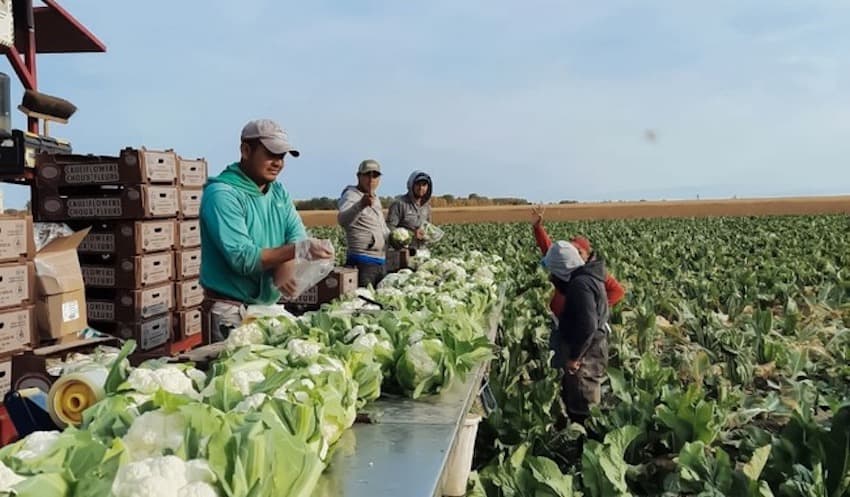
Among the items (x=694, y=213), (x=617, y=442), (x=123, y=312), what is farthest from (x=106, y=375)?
(x=694, y=213)

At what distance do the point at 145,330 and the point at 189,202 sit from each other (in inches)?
55.4

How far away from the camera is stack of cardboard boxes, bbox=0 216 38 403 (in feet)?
15.6

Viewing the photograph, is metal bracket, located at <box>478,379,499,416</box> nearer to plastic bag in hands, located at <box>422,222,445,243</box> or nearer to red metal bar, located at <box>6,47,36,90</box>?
plastic bag in hands, located at <box>422,222,445,243</box>

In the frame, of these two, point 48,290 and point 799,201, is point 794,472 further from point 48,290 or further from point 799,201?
point 799,201

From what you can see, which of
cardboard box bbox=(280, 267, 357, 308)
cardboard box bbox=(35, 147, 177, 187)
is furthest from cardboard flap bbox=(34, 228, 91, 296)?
cardboard box bbox=(280, 267, 357, 308)

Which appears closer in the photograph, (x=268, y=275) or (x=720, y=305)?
(x=268, y=275)

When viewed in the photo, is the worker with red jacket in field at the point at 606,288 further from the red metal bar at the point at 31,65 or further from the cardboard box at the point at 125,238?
the red metal bar at the point at 31,65

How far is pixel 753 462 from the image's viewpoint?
349 centimetres

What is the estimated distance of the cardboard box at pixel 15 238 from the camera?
15.9 feet

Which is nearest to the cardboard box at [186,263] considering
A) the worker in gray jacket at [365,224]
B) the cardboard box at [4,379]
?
the worker in gray jacket at [365,224]

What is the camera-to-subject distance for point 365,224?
7203mm

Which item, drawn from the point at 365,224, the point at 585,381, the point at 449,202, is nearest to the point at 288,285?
the point at 585,381

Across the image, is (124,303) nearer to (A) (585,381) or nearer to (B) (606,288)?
(A) (585,381)

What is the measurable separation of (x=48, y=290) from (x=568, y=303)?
3.65m
